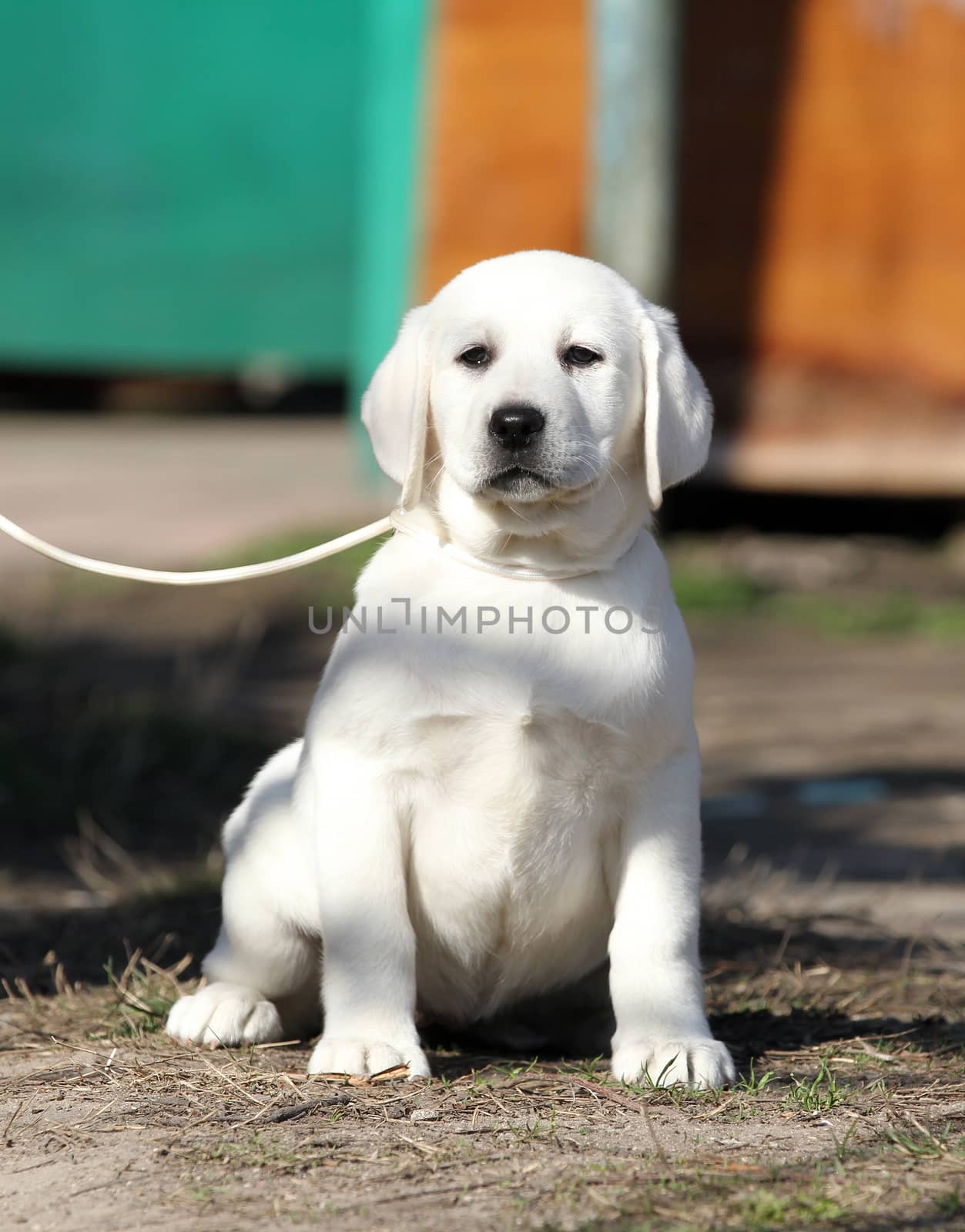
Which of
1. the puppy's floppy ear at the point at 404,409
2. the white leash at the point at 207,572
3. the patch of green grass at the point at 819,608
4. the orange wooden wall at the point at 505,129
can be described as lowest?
the patch of green grass at the point at 819,608

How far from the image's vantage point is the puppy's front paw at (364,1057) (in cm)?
261

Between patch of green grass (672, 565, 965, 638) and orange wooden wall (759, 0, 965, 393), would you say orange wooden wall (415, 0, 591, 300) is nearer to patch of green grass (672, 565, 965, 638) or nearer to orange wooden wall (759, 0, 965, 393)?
orange wooden wall (759, 0, 965, 393)

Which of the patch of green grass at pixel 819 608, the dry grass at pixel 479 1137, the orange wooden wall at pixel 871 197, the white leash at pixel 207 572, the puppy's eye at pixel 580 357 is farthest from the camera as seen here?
the orange wooden wall at pixel 871 197

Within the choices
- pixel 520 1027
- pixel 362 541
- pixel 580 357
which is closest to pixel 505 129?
pixel 362 541

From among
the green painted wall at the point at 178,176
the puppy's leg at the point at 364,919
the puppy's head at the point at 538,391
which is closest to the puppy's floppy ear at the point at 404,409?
the puppy's head at the point at 538,391

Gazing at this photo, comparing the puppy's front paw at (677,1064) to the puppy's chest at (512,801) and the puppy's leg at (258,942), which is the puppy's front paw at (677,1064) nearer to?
the puppy's chest at (512,801)

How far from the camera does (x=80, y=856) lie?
14.5 ft

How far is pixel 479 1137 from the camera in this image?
239 centimetres

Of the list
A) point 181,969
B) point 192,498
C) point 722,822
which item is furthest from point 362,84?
point 181,969

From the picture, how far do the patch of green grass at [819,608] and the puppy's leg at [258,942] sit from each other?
4.69m

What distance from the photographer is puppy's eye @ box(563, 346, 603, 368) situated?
9.02ft

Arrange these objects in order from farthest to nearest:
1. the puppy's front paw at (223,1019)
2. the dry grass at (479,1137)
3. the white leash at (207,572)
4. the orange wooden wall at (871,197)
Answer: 1. the orange wooden wall at (871,197)
2. the white leash at (207,572)
3. the puppy's front paw at (223,1019)
4. the dry grass at (479,1137)

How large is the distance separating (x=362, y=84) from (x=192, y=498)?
4325 mm

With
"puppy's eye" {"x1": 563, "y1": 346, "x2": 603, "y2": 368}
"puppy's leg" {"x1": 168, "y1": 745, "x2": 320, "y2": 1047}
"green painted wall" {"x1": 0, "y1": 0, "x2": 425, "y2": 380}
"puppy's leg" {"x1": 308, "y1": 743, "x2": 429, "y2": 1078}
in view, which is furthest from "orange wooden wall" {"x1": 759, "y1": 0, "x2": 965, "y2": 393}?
"puppy's leg" {"x1": 308, "y1": 743, "x2": 429, "y2": 1078}
